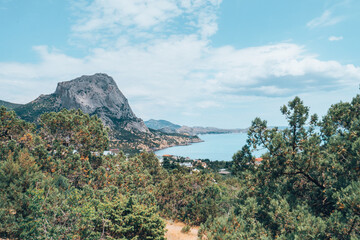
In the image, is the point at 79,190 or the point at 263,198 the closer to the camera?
the point at 263,198

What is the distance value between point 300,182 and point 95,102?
190 metres

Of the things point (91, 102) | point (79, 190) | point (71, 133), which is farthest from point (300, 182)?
point (91, 102)

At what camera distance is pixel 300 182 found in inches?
402

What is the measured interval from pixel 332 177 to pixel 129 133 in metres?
162

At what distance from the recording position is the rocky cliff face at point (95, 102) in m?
166

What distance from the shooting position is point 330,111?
440 inches

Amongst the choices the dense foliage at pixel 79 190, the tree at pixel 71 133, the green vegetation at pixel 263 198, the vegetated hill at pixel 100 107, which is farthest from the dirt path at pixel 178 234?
the vegetated hill at pixel 100 107

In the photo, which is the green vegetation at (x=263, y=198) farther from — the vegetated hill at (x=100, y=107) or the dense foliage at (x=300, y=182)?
the vegetated hill at (x=100, y=107)

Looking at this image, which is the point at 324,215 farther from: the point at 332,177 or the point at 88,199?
the point at 88,199

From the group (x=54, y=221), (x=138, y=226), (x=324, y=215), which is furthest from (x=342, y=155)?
(x=54, y=221)

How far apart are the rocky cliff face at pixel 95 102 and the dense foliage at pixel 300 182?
160108mm

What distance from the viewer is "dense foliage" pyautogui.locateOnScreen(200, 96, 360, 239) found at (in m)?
6.89

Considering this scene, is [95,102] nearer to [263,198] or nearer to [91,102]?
[91,102]

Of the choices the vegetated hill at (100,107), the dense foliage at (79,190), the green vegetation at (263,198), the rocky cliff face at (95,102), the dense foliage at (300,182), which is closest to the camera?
the dense foliage at (300,182)
